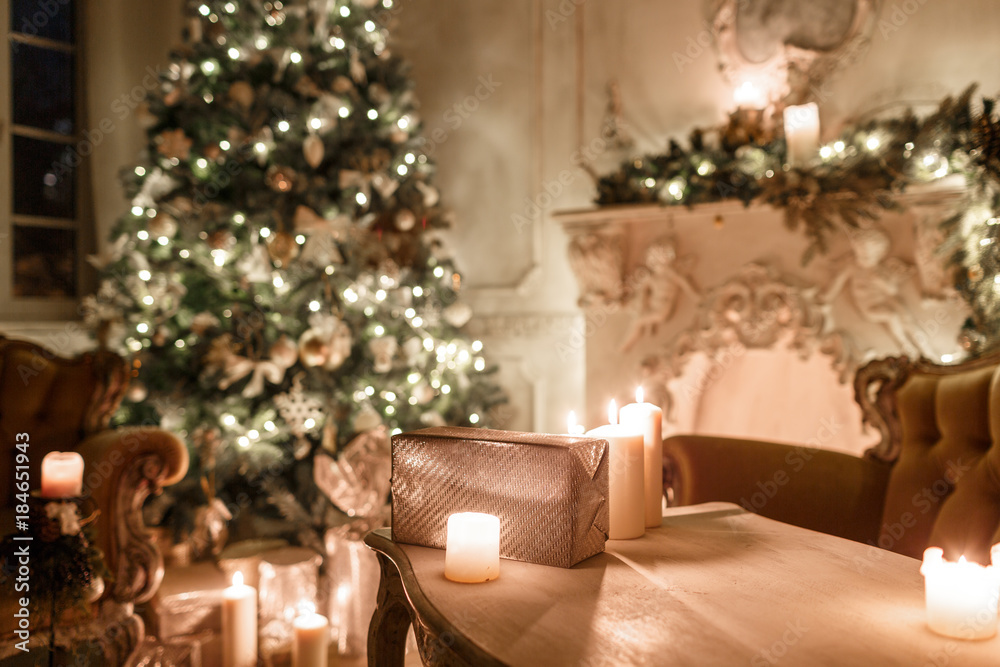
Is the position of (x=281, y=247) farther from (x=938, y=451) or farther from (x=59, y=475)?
(x=938, y=451)

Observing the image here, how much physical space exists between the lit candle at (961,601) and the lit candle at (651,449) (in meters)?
0.43

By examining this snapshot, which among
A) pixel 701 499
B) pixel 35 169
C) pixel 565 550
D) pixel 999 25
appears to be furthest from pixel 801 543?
pixel 35 169

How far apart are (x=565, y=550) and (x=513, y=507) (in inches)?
3.4

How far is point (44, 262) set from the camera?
381 cm

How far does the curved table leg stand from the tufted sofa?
0.90m

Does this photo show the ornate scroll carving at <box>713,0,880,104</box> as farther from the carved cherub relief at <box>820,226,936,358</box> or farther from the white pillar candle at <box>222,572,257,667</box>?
the white pillar candle at <box>222,572,257,667</box>

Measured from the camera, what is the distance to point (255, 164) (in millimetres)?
3068

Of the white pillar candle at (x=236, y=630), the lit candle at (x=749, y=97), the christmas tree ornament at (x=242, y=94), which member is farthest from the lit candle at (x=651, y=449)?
the christmas tree ornament at (x=242, y=94)

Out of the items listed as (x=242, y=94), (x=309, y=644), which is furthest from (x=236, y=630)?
(x=242, y=94)

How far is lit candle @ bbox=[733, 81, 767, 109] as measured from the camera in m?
2.88

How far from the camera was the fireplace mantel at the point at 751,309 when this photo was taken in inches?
100

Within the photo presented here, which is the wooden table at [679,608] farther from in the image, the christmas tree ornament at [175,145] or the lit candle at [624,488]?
the christmas tree ornament at [175,145]

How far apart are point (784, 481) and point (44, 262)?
12.2 feet

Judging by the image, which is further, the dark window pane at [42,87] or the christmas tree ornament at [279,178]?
the dark window pane at [42,87]
